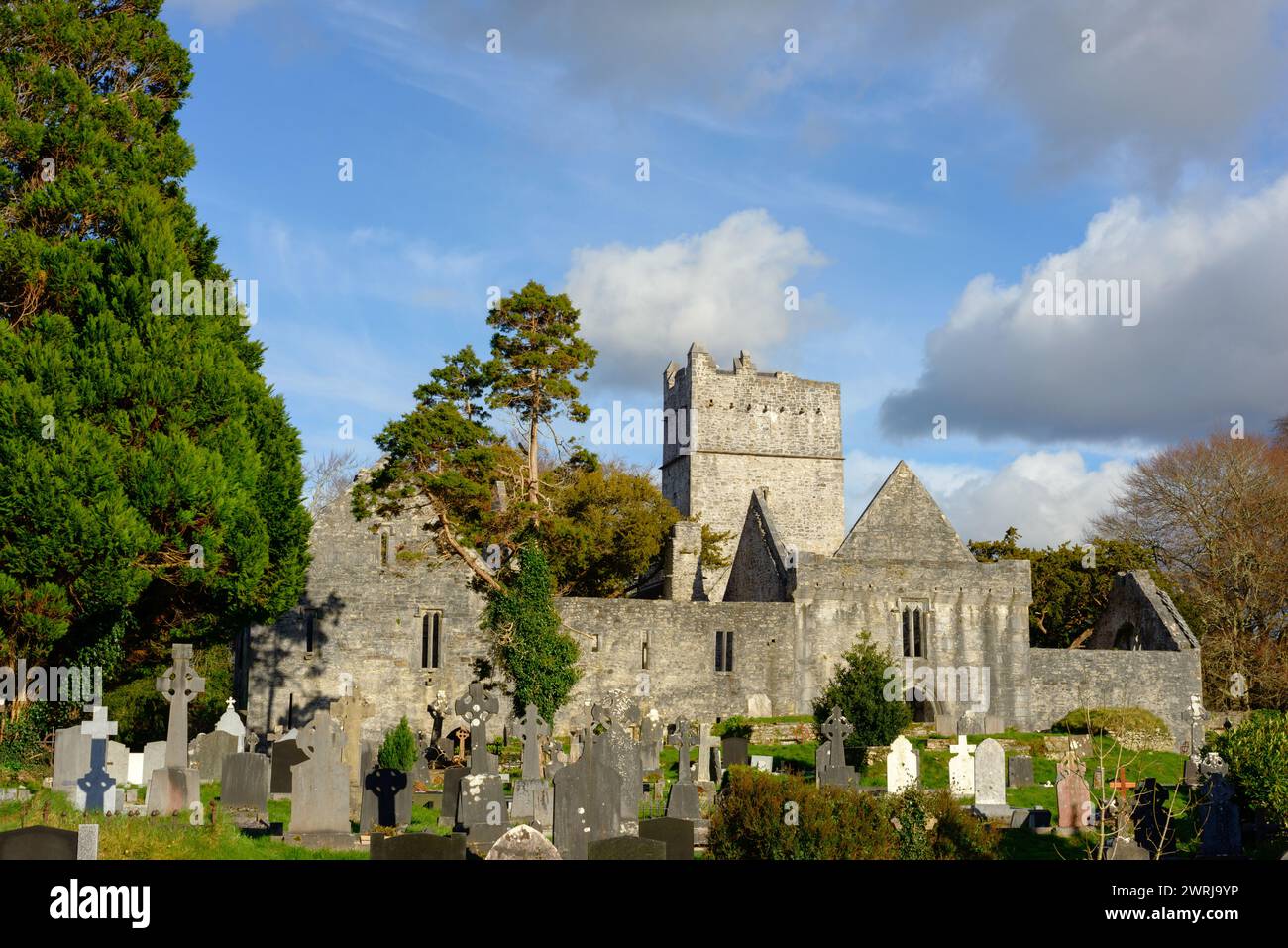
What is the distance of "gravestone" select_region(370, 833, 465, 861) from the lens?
1146 centimetres

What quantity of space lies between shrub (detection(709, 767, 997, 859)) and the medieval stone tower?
42615 mm

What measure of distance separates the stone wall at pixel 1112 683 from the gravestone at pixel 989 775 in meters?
16.4

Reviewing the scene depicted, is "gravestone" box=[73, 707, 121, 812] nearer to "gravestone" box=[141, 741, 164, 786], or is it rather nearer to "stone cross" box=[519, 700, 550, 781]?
"gravestone" box=[141, 741, 164, 786]

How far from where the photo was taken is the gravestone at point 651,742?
25.3m

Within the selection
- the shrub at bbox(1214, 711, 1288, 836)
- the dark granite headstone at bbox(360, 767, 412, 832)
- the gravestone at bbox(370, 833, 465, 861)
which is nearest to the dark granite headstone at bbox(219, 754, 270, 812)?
the dark granite headstone at bbox(360, 767, 412, 832)

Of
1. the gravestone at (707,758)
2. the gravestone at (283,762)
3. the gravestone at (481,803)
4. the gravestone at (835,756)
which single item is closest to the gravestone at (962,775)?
the gravestone at (835,756)

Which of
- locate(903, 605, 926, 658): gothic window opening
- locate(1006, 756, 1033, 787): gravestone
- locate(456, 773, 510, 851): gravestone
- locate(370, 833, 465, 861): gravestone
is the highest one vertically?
locate(903, 605, 926, 658): gothic window opening

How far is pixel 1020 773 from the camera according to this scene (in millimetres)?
24438

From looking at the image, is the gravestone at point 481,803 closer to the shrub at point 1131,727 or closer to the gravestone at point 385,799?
the gravestone at point 385,799
